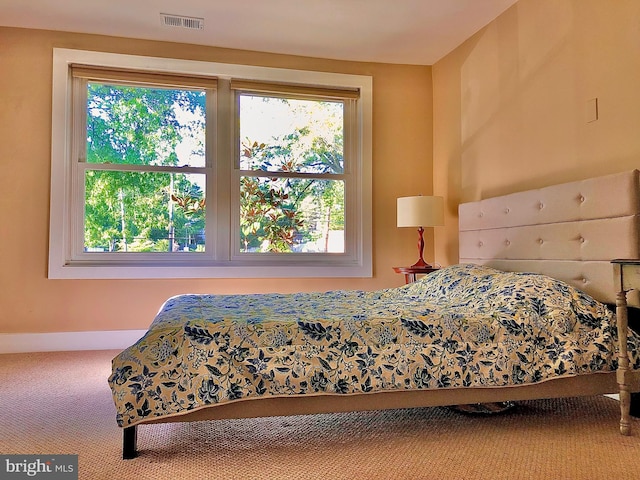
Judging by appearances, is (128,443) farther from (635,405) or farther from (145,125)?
(145,125)

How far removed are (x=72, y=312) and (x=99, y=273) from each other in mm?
375

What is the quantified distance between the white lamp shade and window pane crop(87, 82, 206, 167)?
183 cm

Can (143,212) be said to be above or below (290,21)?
below

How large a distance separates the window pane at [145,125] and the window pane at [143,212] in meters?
0.15

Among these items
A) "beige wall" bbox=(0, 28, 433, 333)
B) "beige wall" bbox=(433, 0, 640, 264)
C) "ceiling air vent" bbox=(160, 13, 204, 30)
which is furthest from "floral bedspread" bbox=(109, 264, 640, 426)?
"ceiling air vent" bbox=(160, 13, 204, 30)

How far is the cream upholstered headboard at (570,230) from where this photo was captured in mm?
2178

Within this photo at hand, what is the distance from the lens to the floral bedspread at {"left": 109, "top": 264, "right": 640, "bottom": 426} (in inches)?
67.1

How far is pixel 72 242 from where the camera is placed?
372 cm

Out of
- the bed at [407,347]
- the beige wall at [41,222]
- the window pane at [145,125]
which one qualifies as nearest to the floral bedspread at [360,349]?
the bed at [407,347]

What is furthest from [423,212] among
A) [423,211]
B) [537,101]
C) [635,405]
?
[635,405]

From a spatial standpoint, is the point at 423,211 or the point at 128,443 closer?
the point at 128,443

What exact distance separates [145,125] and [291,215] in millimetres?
1466

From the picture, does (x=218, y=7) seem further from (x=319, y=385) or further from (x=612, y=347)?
(x=612, y=347)

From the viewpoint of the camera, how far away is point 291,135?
4172 mm
